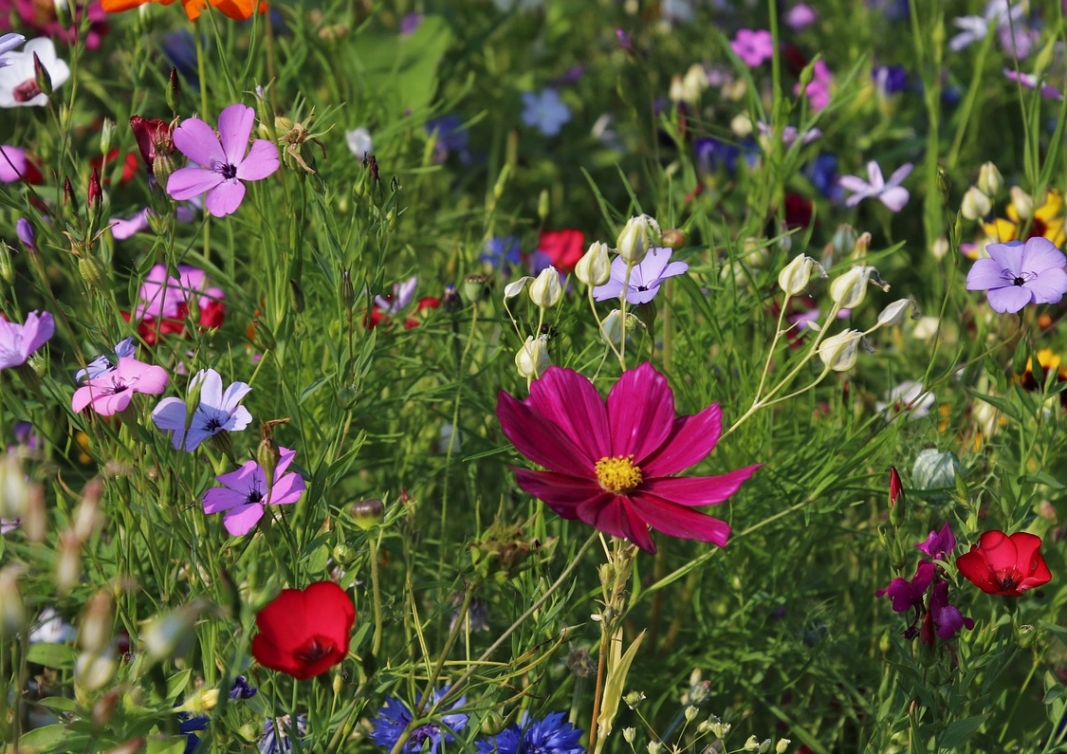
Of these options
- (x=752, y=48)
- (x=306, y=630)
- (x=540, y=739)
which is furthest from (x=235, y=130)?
(x=752, y=48)

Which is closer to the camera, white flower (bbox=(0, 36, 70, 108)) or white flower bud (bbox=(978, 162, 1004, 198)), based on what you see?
white flower (bbox=(0, 36, 70, 108))

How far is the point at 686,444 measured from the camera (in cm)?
81

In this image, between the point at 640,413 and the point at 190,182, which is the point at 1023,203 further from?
the point at 190,182

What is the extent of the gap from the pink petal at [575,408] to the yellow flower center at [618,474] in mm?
13

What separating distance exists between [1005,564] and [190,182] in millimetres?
631

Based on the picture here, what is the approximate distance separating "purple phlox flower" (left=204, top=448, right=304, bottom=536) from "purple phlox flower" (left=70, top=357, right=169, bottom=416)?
77mm

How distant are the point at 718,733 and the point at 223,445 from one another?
40cm

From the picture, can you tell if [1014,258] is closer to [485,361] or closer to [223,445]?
[485,361]

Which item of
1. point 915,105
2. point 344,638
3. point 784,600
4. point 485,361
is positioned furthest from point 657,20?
point 344,638

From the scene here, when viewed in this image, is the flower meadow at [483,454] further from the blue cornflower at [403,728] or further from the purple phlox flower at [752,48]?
the purple phlox flower at [752,48]

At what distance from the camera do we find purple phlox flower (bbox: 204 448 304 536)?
2.45 feet

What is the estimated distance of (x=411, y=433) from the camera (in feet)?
3.84

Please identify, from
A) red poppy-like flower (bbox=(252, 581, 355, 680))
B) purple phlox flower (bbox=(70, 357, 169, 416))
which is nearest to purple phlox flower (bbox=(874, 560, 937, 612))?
red poppy-like flower (bbox=(252, 581, 355, 680))

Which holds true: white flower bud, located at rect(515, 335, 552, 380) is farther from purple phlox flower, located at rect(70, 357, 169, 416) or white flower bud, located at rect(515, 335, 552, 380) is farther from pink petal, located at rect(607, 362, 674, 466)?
purple phlox flower, located at rect(70, 357, 169, 416)
